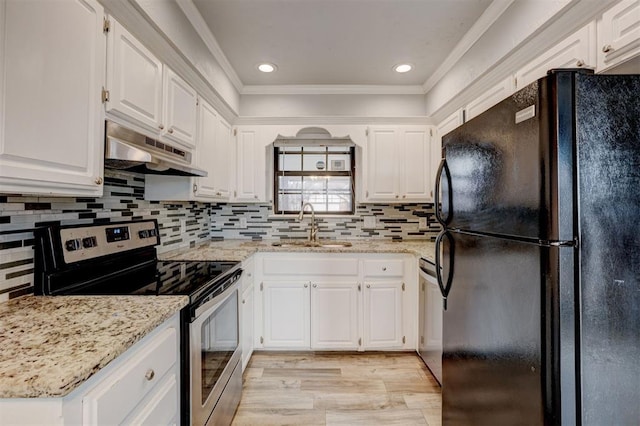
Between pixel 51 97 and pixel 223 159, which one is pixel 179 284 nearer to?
pixel 51 97

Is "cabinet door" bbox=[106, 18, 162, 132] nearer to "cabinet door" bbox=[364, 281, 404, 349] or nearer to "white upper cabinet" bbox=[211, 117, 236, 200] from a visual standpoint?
"white upper cabinet" bbox=[211, 117, 236, 200]

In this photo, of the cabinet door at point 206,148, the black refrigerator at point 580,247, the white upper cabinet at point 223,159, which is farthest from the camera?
the white upper cabinet at point 223,159

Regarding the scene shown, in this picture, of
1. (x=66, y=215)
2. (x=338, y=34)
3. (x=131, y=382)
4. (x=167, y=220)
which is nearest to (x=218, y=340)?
(x=131, y=382)

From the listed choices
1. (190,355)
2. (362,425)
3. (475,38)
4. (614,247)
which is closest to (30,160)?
(190,355)

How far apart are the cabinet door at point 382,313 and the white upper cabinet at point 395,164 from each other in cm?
85

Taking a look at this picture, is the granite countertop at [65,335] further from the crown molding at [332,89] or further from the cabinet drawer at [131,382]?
the crown molding at [332,89]

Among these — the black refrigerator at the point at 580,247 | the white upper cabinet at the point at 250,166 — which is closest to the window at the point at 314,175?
the white upper cabinet at the point at 250,166

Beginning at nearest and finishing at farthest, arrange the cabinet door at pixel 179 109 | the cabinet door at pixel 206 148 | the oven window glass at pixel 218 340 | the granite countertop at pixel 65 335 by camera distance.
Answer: the granite countertop at pixel 65 335
the oven window glass at pixel 218 340
the cabinet door at pixel 179 109
the cabinet door at pixel 206 148

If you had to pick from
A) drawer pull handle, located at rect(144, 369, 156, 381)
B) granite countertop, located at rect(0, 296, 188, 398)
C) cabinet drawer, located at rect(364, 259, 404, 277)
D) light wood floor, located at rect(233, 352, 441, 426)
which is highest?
granite countertop, located at rect(0, 296, 188, 398)

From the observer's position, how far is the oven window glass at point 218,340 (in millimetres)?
1374

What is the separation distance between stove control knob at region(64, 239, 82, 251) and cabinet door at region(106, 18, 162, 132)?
581mm

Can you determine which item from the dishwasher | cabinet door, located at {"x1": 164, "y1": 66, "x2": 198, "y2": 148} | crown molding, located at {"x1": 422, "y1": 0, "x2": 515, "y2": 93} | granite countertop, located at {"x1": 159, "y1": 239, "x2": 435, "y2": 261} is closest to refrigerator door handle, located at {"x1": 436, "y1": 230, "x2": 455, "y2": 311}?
the dishwasher

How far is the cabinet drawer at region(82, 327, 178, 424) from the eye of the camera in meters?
0.72

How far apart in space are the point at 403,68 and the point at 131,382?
8.84 ft
